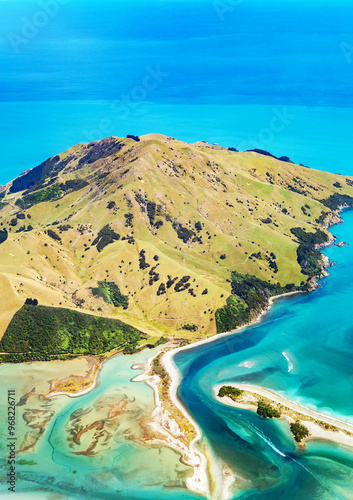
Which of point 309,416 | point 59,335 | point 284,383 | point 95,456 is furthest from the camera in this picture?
point 59,335

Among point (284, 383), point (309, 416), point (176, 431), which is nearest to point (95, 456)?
point (176, 431)

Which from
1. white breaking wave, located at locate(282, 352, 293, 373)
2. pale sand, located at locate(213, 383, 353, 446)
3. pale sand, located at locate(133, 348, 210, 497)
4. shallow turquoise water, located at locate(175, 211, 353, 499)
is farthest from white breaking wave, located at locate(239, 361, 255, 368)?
pale sand, located at locate(133, 348, 210, 497)

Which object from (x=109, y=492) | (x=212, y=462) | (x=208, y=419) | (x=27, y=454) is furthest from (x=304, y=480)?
(x=27, y=454)

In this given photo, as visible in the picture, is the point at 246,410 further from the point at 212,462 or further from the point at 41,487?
the point at 41,487

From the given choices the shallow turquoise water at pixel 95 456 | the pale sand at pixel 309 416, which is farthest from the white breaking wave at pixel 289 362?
the shallow turquoise water at pixel 95 456

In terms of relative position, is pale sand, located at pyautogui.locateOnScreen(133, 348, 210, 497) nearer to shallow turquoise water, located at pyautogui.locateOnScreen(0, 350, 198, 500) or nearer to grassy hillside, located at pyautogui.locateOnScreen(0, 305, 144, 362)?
shallow turquoise water, located at pyautogui.locateOnScreen(0, 350, 198, 500)

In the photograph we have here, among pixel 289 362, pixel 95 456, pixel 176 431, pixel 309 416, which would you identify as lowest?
pixel 95 456

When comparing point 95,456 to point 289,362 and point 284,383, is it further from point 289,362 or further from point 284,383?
point 289,362
